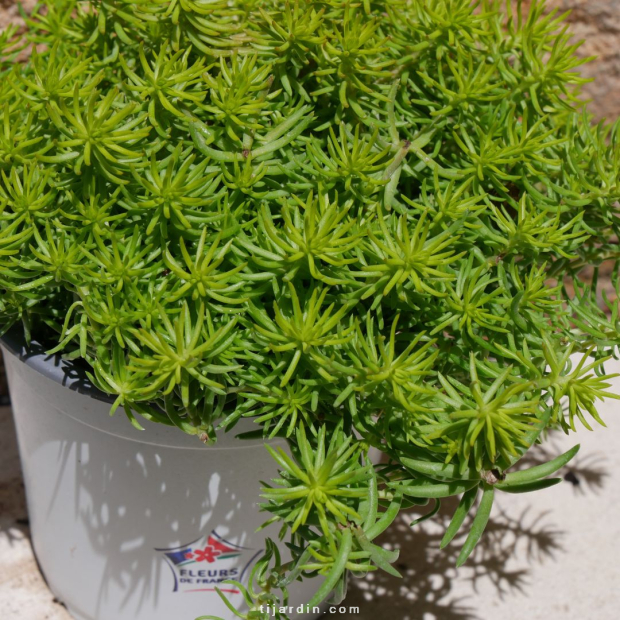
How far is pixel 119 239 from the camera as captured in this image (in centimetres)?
71

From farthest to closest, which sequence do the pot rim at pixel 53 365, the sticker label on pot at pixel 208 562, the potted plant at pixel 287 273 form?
the sticker label on pot at pixel 208 562 → the pot rim at pixel 53 365 → the potted plant at pixel 287 273

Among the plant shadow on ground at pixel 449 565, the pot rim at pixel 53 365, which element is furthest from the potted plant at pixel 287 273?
the plant shadow on ground at pixel 449 565

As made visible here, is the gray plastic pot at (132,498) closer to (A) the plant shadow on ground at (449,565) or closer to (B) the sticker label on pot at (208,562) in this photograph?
(B) the sticker label on pot at (208,562)

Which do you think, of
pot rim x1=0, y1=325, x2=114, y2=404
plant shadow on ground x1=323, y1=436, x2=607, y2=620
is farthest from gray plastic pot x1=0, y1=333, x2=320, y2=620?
plant shadow on ground x1=323, y1=436, x2=607, y2=620

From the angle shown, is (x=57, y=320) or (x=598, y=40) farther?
(x=598, y=40)

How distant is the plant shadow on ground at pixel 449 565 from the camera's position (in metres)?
1.13

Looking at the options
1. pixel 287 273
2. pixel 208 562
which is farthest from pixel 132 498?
pixel 287 273

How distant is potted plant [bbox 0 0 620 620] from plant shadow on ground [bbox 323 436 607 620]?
30 cm

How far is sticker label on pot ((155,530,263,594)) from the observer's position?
0.88 meters

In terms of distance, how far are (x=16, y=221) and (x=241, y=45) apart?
30 cm

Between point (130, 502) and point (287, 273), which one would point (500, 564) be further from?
point (287, 273)

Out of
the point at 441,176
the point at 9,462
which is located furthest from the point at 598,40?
the point at 9,462

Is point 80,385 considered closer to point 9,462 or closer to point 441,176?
point 441,176

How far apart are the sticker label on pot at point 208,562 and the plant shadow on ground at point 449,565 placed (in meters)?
0.26
